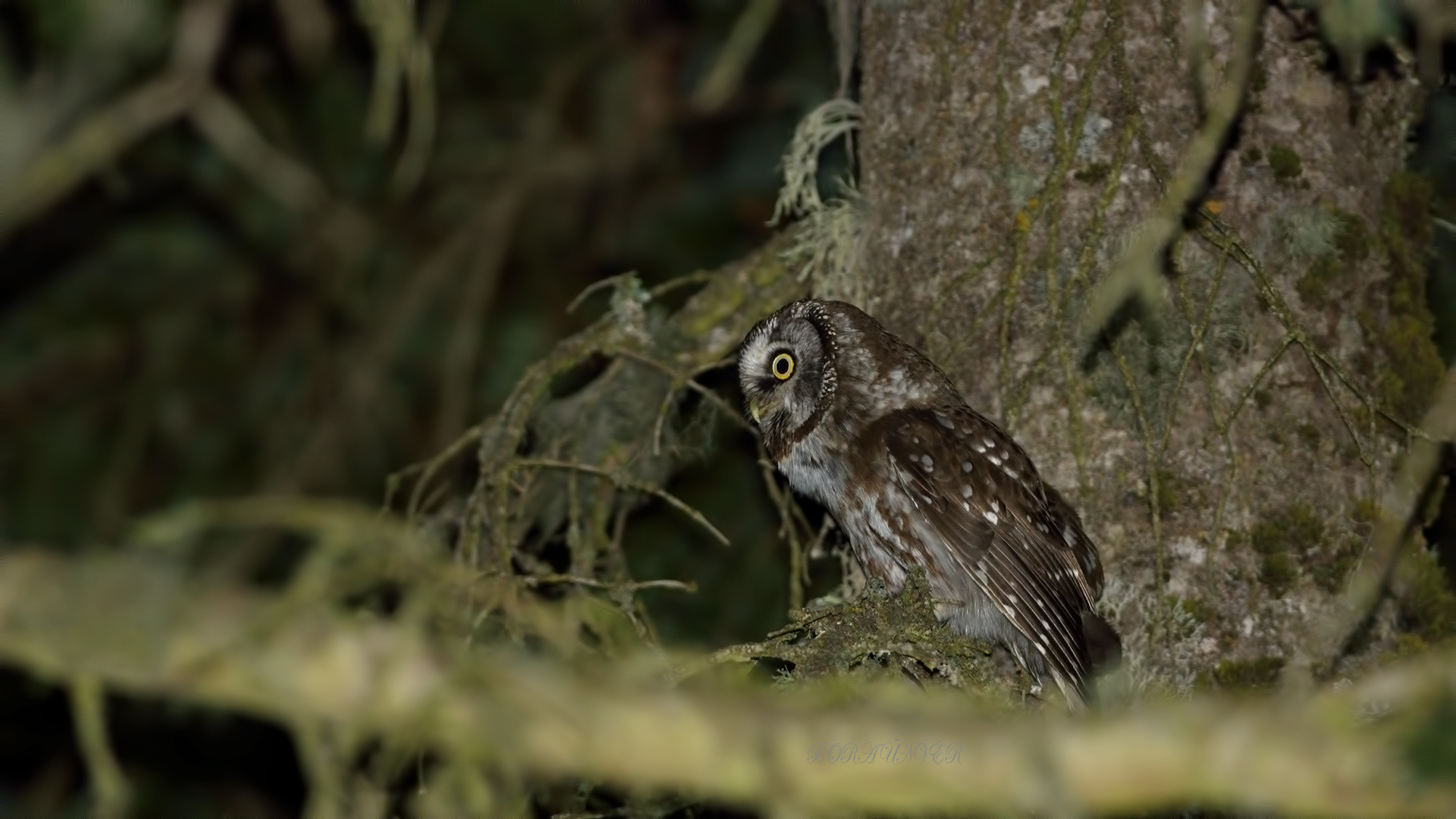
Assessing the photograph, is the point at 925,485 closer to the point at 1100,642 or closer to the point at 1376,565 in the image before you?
the point at 1100,642

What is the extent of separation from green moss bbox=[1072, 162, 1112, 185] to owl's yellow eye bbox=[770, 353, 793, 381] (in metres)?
1.04

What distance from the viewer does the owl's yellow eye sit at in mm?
4234

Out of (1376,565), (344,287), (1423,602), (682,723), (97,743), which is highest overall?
(344,287)

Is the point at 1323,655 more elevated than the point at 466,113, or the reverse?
the point at 466,113

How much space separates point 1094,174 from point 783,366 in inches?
44.1

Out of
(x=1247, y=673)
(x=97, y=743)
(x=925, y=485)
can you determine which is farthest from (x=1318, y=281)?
(x=97, y=743)

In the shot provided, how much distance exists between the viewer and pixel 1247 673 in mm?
3217

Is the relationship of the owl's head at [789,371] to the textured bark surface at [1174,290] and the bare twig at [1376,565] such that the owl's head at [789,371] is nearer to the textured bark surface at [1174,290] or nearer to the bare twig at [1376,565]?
the textured bark surface at [1174,290]

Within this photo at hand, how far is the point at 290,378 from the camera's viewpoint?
18.0 feet

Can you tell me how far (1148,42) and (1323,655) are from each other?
150cm

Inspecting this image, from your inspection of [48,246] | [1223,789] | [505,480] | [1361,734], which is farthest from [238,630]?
[48,246]

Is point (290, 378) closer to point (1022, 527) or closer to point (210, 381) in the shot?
point (210, 381)

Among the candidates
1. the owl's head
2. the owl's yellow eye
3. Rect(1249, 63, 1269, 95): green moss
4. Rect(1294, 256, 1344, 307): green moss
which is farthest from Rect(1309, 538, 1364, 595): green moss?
the owl's yellow eye

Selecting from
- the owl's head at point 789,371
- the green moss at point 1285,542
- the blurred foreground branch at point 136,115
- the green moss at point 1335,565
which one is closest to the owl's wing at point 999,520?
the owl's head at point 789,371
